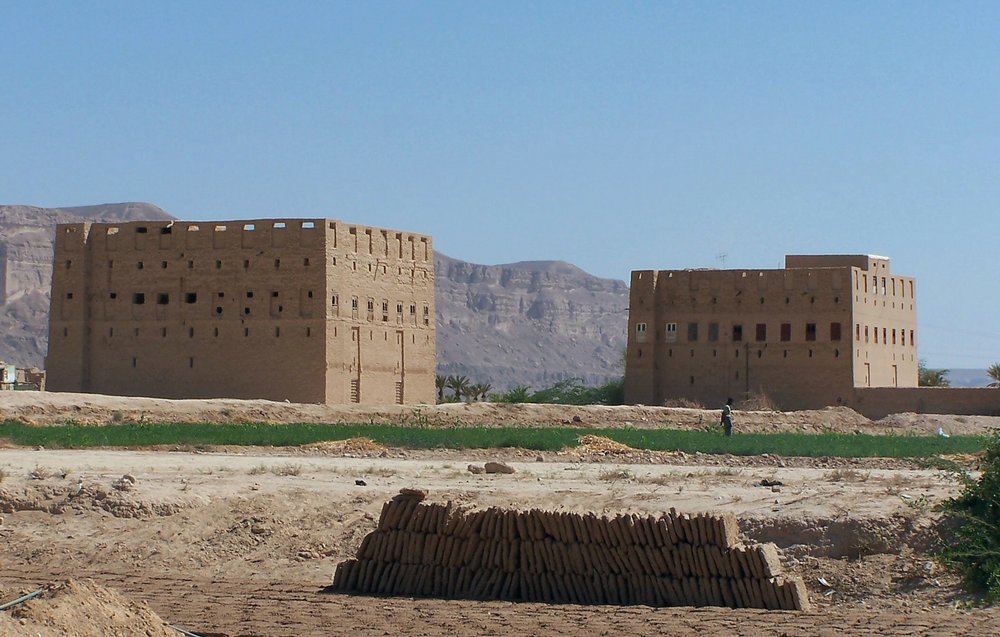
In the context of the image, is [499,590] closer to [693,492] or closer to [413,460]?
[693,492]

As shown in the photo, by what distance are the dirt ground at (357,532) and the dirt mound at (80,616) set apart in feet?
0.06

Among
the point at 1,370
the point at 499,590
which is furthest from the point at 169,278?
the point at 499,590

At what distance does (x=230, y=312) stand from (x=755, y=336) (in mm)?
18252

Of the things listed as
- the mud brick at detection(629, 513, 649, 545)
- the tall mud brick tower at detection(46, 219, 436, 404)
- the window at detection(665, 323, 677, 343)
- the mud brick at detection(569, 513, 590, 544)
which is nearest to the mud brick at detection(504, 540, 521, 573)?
the mud brick at detection(569, 513, 590, 544)

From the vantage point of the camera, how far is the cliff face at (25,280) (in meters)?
132

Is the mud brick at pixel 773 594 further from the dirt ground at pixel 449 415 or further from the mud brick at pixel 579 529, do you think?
the dirt ground at pixel 449 415

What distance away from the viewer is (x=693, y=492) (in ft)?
65.1

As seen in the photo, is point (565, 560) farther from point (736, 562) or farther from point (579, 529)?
point (736, 562)

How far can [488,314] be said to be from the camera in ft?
558

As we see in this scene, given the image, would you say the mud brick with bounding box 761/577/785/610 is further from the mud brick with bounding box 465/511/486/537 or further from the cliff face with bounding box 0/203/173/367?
the cliff face with bounding box 0/203/173/367

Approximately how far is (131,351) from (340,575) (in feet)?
113

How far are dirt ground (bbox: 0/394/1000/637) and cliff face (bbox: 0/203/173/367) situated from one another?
4295 inches

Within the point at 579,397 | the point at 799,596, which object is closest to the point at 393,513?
the point at 799,596

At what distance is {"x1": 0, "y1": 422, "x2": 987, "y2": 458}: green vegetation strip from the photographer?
1155 inches
